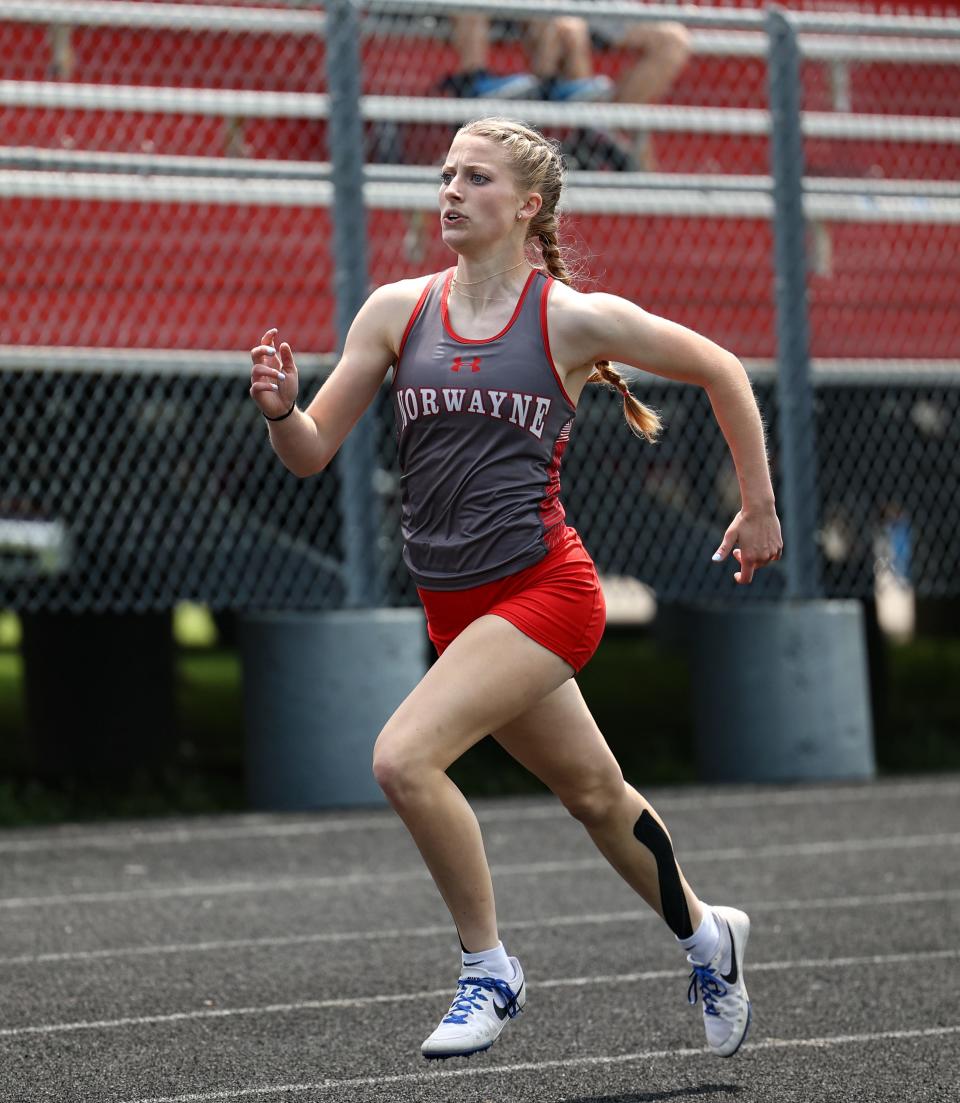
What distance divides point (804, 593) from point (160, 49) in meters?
4.19

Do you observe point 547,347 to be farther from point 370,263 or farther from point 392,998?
point 370,263

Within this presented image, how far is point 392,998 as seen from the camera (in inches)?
201

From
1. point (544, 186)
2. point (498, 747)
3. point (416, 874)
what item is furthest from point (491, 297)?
point (498, 747)

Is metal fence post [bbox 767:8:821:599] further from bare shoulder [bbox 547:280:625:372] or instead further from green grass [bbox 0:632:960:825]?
bare shoulder [bbox 547:280:625:372]

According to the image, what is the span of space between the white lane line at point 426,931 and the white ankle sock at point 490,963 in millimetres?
2013

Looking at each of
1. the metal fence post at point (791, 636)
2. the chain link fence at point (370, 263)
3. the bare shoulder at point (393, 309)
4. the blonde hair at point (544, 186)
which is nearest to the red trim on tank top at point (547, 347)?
the blonde hair at point (544, 186)

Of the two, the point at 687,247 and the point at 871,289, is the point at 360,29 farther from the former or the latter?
the point at 871,289

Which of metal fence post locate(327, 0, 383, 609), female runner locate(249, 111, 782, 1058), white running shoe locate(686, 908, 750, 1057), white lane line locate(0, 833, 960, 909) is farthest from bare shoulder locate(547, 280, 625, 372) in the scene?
metal fence post locate(327, 0, 383, 609)

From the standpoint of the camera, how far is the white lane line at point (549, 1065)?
13.6 ft

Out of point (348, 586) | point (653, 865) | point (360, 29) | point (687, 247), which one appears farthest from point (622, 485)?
point (653, 865)

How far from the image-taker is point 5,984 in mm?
5332

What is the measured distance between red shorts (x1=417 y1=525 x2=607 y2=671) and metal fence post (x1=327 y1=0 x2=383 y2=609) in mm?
4556

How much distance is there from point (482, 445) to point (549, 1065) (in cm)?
145

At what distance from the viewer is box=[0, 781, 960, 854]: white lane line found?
26.0ft
